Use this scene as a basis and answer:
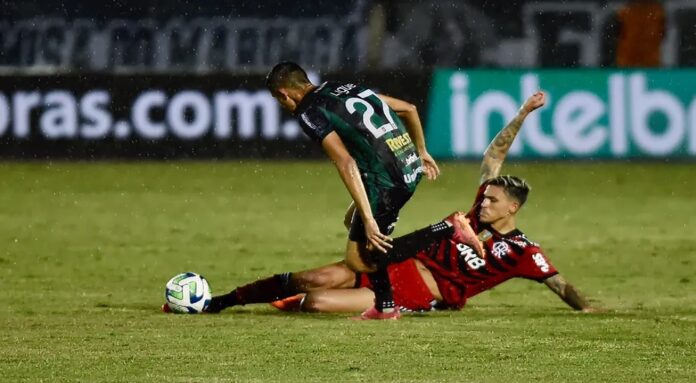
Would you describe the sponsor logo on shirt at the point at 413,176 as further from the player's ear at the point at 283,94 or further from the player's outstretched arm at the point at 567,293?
the player's outstretched arm at the point at 567,293

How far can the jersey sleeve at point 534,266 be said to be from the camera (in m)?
9.25

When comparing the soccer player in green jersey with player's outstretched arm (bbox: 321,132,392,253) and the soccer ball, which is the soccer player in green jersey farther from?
the soccer ball

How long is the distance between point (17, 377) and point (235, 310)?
103 inches

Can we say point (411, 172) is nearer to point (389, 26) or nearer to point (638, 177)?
point (638, 177)

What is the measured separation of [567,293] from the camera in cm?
938

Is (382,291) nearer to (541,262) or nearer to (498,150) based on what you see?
(541,262)

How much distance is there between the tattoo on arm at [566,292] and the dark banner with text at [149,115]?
9.93 m

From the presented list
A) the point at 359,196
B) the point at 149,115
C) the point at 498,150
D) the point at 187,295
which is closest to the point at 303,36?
the point at 149,115

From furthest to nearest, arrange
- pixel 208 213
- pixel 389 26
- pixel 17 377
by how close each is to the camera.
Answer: pixel 389 26, pixel 208 213, pixel 17 377

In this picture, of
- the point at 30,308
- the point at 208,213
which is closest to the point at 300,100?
the point at 30,308

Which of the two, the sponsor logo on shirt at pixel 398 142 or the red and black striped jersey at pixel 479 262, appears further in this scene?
the red and black striped jersey at pixel 479 262

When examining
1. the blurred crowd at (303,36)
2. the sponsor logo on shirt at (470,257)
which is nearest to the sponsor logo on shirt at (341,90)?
the sponsor logo on shirt at (470,257)

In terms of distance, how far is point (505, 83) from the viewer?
19266mm

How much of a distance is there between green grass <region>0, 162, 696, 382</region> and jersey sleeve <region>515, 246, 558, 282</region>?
0.26 m
